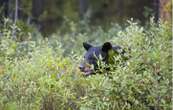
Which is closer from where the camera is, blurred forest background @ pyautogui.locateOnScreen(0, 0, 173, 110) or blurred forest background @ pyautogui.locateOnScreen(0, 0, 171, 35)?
blurred forest background @ pyautogui.locateOnScreen(0, 0, 173, 110)

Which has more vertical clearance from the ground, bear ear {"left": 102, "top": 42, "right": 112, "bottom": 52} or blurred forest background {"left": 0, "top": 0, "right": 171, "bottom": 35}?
blurred forest background {"left": 0, "top": 0, "right": 171, "bottom": 35}

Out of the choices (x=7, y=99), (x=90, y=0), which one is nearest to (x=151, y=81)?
(x=7, y=99)

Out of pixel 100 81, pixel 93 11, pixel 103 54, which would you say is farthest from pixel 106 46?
pixel 93 11

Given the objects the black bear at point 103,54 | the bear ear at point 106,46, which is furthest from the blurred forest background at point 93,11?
the bear ear at point 106,46

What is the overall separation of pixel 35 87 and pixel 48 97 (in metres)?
0.24

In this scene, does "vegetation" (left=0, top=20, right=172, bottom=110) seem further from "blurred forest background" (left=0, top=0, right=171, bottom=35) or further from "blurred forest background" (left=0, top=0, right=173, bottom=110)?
"blurred forest background" (left=0, top=0, right=171, bottom=35)

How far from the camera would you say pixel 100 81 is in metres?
6.84

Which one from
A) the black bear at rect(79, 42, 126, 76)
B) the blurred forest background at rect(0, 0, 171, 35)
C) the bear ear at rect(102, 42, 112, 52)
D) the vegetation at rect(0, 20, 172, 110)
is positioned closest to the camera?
the vegetation at rect(0, 20, 172, 110)

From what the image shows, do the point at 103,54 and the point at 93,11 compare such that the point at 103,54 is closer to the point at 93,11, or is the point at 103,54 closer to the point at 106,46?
the point at 106,46

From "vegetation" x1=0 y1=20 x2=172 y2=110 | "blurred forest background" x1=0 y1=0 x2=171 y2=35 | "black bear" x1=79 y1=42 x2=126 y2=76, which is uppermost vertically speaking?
"blurred forest background" x1=0 y1=0 x2=171 y2=35

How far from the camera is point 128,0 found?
27797mm

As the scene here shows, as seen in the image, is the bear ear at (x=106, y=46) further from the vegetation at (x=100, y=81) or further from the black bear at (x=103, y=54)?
the vegetation at (x=100, y=81)

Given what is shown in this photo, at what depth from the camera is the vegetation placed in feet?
21.3

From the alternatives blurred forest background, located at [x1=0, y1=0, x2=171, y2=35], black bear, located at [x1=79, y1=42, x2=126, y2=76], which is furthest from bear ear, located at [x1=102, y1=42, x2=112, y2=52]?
blurred forest background, located at [x1=0, y1=0, x2=171, y2=35]
